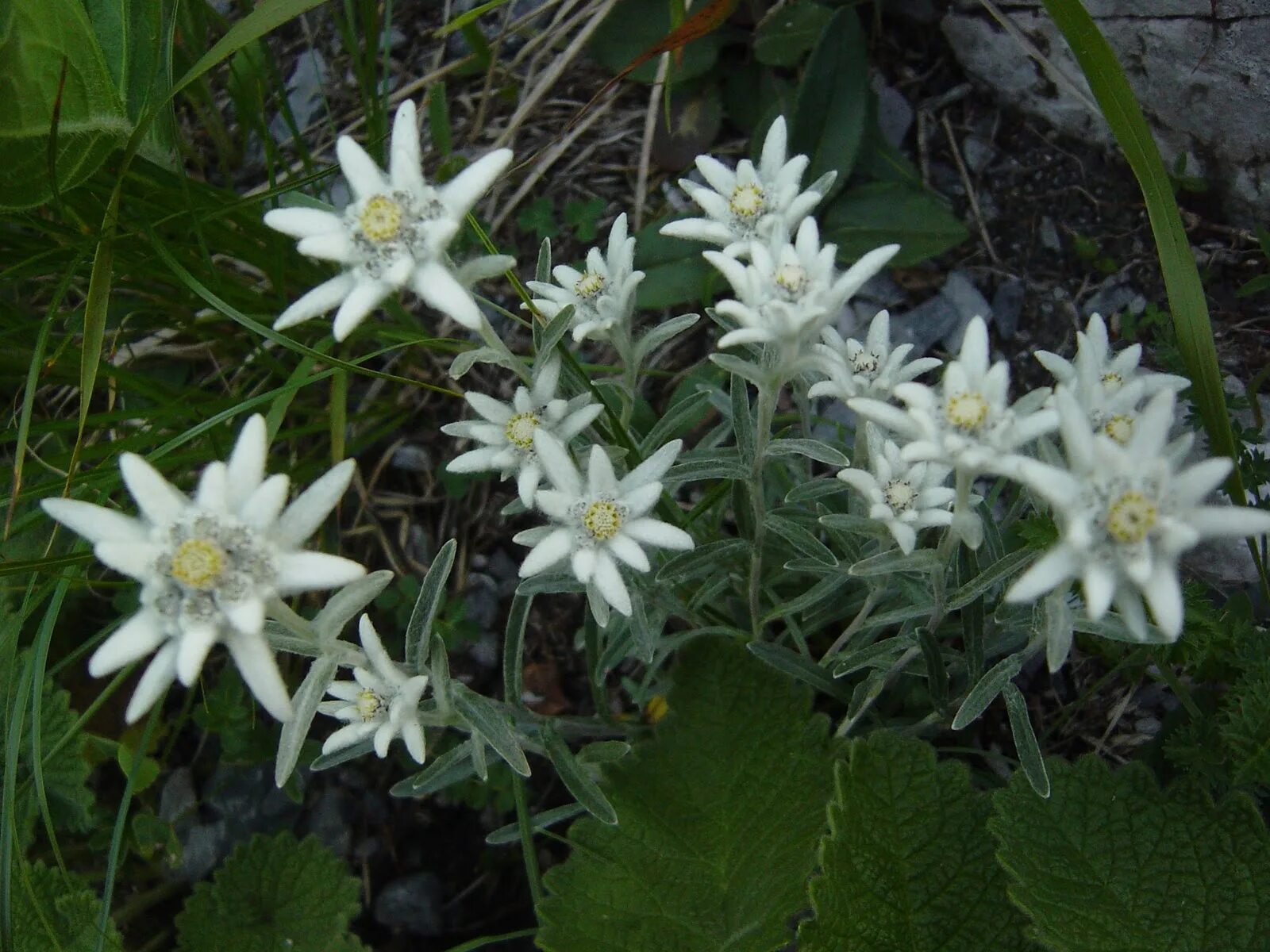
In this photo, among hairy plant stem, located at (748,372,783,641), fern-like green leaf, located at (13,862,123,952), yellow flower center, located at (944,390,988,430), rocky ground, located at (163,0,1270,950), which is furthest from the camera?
rocky ground, located at (163,0,1270,950)

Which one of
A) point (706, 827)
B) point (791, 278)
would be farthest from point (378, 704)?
point (791, 278)

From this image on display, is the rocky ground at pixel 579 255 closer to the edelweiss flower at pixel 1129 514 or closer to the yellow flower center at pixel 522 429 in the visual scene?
the yellow flower center at pixel 522 429

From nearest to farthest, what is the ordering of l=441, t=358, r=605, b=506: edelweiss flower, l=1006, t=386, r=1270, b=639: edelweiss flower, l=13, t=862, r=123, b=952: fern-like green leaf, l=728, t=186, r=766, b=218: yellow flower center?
l=1006, t=386, r=1270, b=639: edelweiss flower < l=441, t=358, r=605, b=506: edelweiss flower < l=728, t=186, r=766, b=218: yellow flower center < l=13, t=862, r=123, b=952: fern-like green leaf

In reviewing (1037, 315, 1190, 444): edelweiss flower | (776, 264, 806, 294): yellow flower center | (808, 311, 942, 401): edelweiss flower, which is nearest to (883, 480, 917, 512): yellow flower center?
(808, 311, 942, 401): edelweiss flower

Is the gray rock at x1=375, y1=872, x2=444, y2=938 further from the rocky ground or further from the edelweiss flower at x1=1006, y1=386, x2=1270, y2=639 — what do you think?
the edelweiss flower at x1=1006, y1=386, x2=1270, y2=639

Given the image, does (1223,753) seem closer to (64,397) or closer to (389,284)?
(389,284)

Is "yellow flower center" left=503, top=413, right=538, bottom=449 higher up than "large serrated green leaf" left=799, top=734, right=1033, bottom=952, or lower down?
higher up

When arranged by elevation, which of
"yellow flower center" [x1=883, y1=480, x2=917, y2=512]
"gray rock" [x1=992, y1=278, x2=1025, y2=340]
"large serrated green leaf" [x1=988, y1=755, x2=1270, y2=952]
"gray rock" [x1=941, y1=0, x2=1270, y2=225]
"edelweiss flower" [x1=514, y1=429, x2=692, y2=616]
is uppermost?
"gray rock" [x1=941, y1=0, x2=1270, y2=225]

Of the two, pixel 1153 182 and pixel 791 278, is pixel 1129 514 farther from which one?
pixel 1153 182
